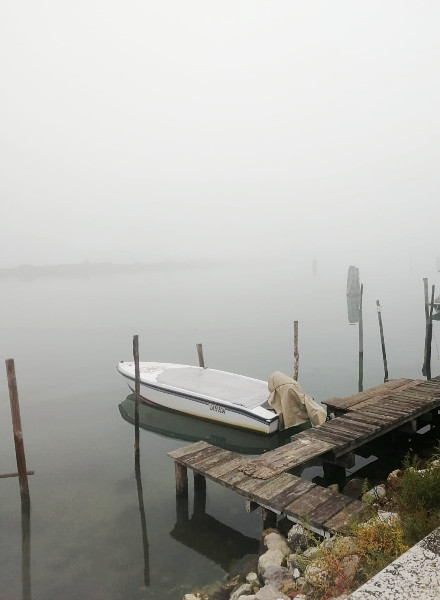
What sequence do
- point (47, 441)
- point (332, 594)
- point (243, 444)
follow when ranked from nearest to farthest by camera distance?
point (332, 594)
point (243, 444)
point (47, 441)

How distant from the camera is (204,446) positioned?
10.5 meters

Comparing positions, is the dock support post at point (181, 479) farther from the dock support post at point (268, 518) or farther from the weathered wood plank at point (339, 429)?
the weathered wood plank at point (339, 429)

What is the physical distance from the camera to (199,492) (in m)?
10.6

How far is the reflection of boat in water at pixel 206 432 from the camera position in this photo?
14406 millimetres

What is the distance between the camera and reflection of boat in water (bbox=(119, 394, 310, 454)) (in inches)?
Result: 567

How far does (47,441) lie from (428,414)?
540 inches

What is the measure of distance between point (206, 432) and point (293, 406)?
3.81m

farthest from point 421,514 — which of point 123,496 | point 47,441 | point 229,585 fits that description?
point 47,441

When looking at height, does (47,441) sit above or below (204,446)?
below

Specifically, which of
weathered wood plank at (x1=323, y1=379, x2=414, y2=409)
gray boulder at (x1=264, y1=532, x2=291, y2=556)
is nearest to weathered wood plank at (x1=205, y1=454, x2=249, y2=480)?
gray boulder at (x1=264, y1=532, x2=291, y2=556)

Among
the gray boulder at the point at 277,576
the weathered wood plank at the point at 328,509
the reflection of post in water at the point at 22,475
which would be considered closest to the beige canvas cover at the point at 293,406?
the weathered wood plank at the point at 328,509

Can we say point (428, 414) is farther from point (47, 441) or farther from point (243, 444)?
point (47, 441)

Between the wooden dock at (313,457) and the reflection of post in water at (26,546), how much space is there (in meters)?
3.55

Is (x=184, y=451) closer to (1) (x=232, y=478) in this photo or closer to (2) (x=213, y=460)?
(2) (x=213, y=460)
